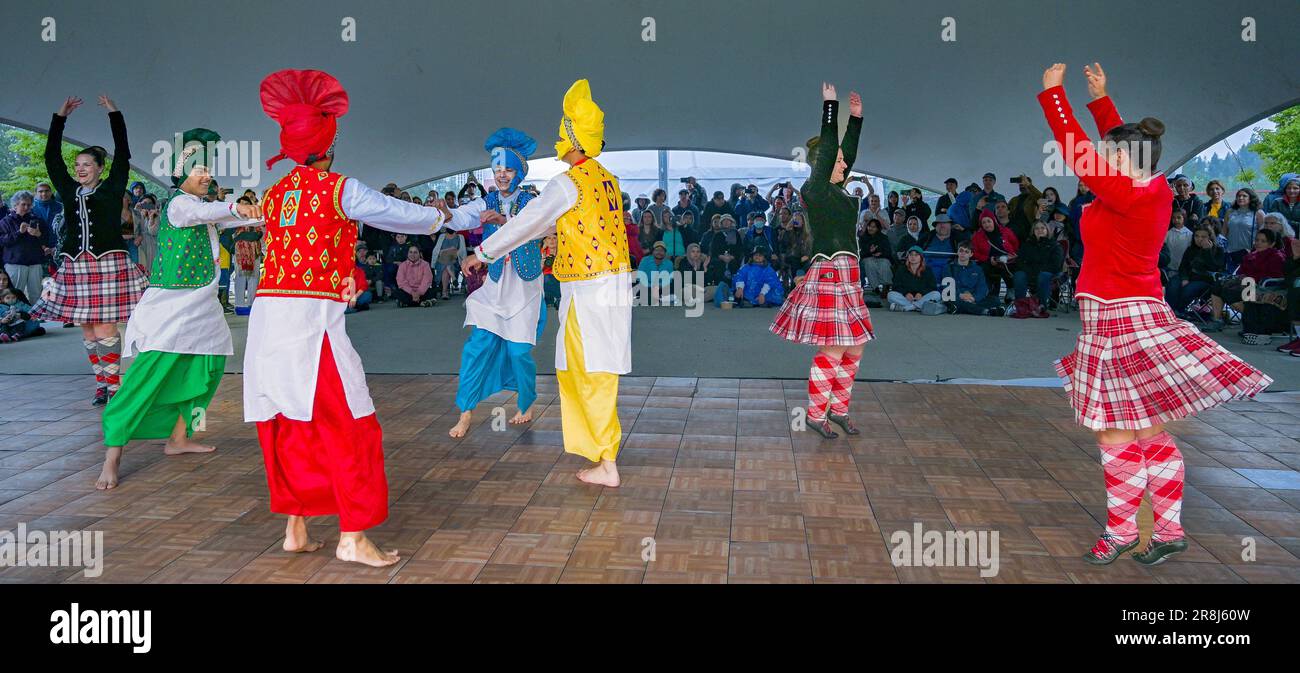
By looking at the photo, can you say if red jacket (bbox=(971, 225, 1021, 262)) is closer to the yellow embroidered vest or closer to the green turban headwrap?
the yellow embroidered vest

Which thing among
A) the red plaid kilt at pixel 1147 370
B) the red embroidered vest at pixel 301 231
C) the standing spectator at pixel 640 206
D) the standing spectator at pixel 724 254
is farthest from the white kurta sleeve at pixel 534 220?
the standing spectator at pixel 640 206

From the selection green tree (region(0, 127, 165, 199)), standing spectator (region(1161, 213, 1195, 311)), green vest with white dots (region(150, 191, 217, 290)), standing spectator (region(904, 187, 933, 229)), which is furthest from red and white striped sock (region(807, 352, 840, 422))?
green tree (region(0, 127, 165, 199))

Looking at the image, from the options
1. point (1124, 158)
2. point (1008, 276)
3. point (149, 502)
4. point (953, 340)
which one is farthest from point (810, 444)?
point (1008, 276)

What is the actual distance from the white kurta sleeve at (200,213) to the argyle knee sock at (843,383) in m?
2.86

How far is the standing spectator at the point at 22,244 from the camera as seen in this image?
368 inches

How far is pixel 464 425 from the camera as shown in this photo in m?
4.54

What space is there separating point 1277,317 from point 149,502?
344 inches

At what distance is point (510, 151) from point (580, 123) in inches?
36.4

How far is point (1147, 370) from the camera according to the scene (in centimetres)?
263

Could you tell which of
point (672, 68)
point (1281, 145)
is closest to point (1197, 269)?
point (672, 68)

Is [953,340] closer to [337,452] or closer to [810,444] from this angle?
[810,444]

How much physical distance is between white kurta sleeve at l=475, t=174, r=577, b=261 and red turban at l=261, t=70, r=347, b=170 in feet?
2.65

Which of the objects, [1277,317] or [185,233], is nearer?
[185,233]

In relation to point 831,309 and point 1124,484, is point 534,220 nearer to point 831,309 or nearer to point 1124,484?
point 831,309
